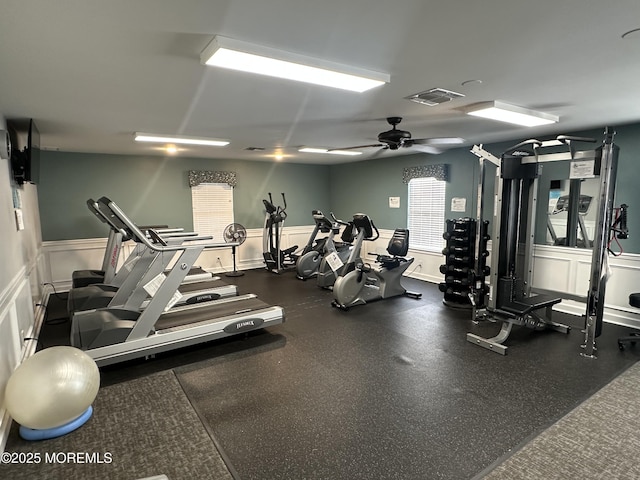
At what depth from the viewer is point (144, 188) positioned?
20.1 feet

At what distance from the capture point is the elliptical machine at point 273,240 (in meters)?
6.86

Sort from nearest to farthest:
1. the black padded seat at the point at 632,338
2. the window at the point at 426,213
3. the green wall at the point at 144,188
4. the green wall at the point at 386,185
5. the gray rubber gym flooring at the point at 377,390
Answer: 1. the gray rubber gym flooring at the point at 377,390
2. the black padded seat at the point at 632,338
3. the green wall at the point at 144,188
4. the green wall at the point at 386,185
5. the window at the point at 426,213

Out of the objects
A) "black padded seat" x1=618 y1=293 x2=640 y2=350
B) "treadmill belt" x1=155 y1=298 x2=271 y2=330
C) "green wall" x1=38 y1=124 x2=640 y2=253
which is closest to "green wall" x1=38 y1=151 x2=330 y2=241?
"green wall" x1=38 y1=124 x2=640 y2=253

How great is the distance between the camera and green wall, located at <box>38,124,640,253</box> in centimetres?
470

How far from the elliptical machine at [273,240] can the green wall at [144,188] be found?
19.5 inches

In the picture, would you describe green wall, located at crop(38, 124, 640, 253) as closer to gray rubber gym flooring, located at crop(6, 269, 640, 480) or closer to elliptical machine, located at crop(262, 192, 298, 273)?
elliptical machine, located at crop(262, 192, 298, 273)

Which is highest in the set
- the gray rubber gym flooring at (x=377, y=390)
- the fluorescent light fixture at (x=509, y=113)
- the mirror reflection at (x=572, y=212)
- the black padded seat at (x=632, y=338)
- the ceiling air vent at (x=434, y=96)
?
the ceiling air vent at (x=434, y=96)

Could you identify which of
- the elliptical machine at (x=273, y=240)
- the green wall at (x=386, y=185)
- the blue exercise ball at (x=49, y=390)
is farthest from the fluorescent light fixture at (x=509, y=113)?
the elliptical machine at (x=273, y=240)

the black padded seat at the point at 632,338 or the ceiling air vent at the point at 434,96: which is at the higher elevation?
the ceiling air vent at the point at 434,96

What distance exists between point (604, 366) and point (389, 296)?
260 centimetres

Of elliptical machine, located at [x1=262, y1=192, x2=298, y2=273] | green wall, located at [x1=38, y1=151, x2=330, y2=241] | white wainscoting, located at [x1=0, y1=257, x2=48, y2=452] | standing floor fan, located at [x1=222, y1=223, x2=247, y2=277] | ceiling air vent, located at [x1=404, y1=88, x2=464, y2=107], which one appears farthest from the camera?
elliptical machine, located at [x1=262, y1=192, x2=298, y2=273]

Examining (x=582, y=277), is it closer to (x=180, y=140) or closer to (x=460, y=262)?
(x=460, y=262)

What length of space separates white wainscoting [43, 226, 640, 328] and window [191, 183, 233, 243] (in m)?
0.48

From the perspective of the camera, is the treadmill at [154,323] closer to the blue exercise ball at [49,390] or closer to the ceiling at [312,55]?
the blue exercise ball at [49,390]
